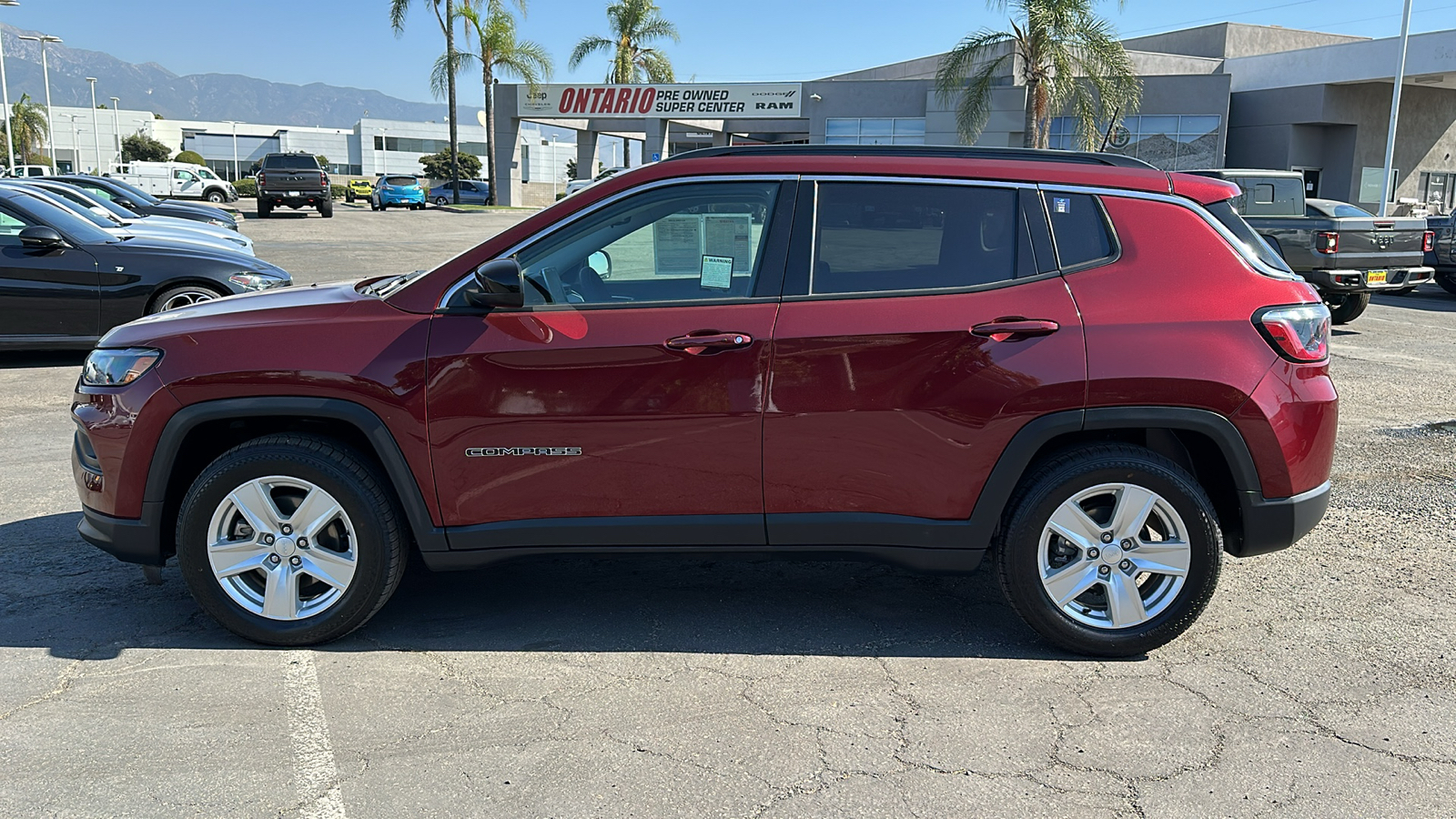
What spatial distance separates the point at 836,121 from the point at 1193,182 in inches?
1637

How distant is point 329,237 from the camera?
1145 inches

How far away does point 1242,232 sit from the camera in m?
4.00

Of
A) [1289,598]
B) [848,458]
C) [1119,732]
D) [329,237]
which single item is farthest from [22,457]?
[329,237]

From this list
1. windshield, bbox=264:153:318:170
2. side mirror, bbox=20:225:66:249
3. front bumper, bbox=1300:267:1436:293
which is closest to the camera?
side mirror, bbox=20:225:66:249

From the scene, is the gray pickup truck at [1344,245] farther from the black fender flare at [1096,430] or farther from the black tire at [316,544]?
the black tire at [316,544]

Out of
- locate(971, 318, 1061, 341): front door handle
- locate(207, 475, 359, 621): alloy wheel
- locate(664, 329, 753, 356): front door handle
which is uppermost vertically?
locate(971, 318, 1061, 341): front door handle

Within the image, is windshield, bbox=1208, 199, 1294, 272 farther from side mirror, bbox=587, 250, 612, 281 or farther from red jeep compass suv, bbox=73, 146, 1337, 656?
side mirror, bbox=587, 250, 612, 281

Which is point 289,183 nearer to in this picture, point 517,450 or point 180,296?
point 180,296

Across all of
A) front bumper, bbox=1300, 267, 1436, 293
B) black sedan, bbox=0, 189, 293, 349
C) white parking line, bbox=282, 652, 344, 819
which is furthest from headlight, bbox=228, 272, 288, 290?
front bumper, bbox=1300, 267, 1436, 293

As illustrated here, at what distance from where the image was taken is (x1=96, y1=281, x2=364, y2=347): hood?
4.00 m

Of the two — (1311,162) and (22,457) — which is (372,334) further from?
(1311,162)

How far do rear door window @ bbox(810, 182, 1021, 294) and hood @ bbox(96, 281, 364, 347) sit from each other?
167 centimetres

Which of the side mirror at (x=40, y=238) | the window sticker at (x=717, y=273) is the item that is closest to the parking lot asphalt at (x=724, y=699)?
the window sticker at (x=717, y=273)

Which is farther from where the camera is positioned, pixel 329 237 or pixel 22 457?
pixel 329 237
